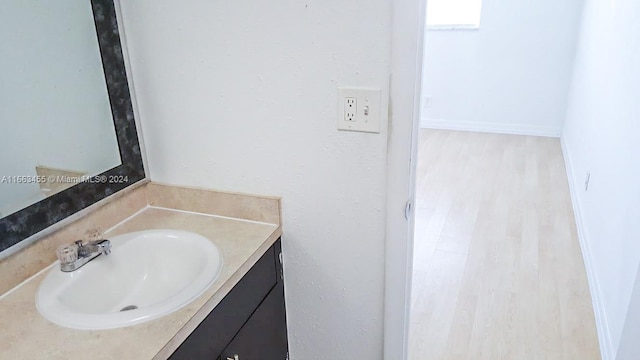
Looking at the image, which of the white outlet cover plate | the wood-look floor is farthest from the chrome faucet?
the wood-look floor

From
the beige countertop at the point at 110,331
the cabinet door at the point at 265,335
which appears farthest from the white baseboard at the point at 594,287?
the beige countertop at the point at 110,331

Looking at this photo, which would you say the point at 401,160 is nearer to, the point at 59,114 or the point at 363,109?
the point at 363,109

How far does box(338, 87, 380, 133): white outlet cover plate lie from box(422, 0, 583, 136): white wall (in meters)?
3.36

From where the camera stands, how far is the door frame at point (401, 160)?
3.44 feet

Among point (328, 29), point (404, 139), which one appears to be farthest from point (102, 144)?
point (404, 139)

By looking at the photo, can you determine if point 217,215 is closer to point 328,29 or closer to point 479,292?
point 328,29

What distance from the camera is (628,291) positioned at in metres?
1.65

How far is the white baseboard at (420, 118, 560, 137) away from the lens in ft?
15.5

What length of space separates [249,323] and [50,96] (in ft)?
2.61

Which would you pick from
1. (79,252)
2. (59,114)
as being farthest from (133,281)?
(59,114)

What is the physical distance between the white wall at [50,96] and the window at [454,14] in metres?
4.14

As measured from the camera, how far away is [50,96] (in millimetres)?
1169

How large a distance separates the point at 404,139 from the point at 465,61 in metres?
4.13

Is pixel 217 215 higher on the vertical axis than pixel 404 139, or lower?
lower
